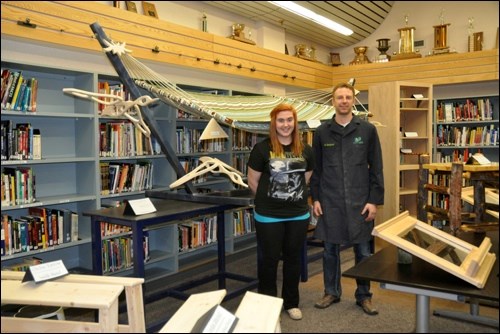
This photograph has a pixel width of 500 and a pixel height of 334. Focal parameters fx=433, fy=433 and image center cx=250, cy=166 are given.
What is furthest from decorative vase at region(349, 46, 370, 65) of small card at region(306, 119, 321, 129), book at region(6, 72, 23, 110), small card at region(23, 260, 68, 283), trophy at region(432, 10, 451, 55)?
small card at region(23, 260, 68, 283)

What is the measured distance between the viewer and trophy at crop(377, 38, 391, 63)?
21.5 feet

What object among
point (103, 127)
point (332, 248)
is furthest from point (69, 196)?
point (332, 248)

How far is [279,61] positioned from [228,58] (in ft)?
3.65

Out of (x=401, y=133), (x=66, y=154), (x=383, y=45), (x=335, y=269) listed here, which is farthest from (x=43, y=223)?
(x=383, y=45)

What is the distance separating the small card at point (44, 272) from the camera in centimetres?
204

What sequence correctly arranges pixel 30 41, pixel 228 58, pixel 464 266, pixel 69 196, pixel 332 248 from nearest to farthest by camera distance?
pixel 464 266 < pixel 332 248 < pixel 30 41 < pixel 69 196 < pixel 228 58

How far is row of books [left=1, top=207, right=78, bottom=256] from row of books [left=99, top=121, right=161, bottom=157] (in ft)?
2.03

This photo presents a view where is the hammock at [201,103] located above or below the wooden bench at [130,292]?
above

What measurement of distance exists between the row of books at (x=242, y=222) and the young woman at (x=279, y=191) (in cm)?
217

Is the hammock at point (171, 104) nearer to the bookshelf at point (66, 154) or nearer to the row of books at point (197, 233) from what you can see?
the bookshelf at point (66, 154)

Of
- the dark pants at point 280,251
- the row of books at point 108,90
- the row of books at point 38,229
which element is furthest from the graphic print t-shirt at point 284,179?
the row of books at point 38,229

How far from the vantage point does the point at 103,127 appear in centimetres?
371

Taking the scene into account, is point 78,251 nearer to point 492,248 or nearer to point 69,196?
point 69,196

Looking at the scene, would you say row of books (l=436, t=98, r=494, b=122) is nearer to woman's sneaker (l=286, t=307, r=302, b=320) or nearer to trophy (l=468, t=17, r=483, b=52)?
trophy (l=468, t=17, r=483, b=52)
